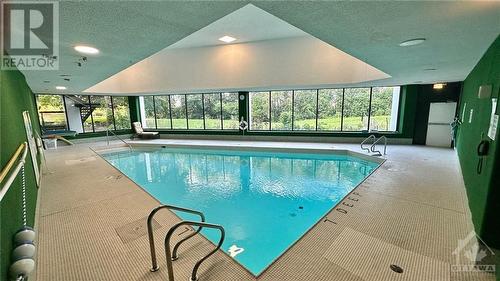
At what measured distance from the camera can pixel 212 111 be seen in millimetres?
11094

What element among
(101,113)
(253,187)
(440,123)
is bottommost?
(253,187)

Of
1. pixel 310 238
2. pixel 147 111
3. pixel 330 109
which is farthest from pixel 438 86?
pixel 147 111

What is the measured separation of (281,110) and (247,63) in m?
2.81

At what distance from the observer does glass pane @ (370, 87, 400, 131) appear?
8633 mm

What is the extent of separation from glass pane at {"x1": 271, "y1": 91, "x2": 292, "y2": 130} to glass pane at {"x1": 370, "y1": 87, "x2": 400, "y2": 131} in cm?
342

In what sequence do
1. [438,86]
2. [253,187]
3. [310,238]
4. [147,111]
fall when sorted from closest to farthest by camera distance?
[310,238], [253,187], [438,86], [147,111]

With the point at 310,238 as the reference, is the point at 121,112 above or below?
above

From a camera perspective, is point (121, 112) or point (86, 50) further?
point (121, 112)

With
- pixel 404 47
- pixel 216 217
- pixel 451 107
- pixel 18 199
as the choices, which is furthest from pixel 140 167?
pixel 451 107

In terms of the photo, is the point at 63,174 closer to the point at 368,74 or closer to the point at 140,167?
the point at 140,167

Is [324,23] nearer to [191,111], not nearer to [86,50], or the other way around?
[86,50]

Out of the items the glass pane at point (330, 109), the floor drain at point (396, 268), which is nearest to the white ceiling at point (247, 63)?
the glass pane at point (330, 109)

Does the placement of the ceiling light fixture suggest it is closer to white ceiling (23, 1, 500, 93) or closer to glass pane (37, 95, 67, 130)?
white ceiling (23, 1, 500, 93)

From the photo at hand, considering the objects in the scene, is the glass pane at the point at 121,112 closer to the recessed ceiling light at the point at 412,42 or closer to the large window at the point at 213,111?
the large window at the point at 213,111
